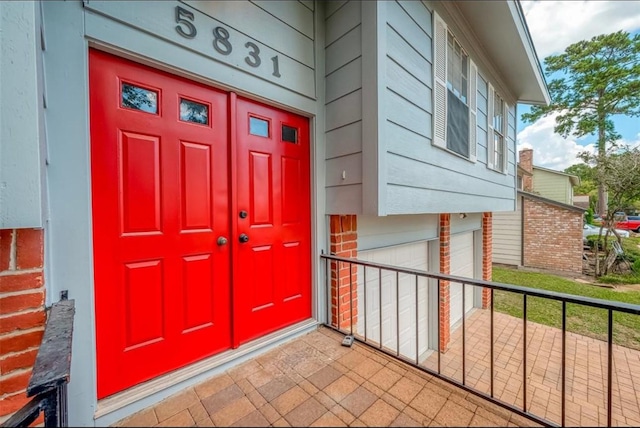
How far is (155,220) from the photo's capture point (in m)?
1.59

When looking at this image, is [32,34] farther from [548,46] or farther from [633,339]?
[548,46]

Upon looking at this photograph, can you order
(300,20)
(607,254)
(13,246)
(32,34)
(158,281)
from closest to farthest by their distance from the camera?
1. (32,34)
2. (13,246)
3. (158,281)
4. (300,20)
5. (607,254)

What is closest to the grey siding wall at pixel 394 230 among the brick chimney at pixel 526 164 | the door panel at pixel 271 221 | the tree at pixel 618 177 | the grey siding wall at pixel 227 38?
the door panel at pixel 271 221

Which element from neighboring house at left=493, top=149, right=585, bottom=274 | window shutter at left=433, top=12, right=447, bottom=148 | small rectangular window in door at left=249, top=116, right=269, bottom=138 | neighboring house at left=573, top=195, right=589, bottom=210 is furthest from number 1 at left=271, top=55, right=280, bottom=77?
neighboring house at left=573, top=195, right=589, bottom=210

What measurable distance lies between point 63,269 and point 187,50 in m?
1.43

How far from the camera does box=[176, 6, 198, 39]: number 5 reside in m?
1.62

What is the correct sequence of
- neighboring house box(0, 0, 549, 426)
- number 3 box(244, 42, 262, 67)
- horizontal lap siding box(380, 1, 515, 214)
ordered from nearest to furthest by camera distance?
neighboring house box(0, 0, 549, 426) < number 3 box(244, 42, 262, 67) < horizontal lap siding box(380, 1, 515, 214)

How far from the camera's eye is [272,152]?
7.06 feet

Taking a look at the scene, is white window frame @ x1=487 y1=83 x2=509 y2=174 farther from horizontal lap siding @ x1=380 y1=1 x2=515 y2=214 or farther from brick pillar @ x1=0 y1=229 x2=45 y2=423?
brick pillar @ x1=0 y1=229 x2=45 y2=423

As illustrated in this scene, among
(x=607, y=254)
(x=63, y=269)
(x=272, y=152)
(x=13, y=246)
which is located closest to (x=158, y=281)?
(x=63, y=269)

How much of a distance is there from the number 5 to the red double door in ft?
0.95

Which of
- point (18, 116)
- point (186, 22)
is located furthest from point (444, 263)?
point (18, 116)

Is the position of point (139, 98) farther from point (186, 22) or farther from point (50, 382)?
point (50, 382)

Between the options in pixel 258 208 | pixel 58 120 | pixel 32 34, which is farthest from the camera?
pixel 258 208
